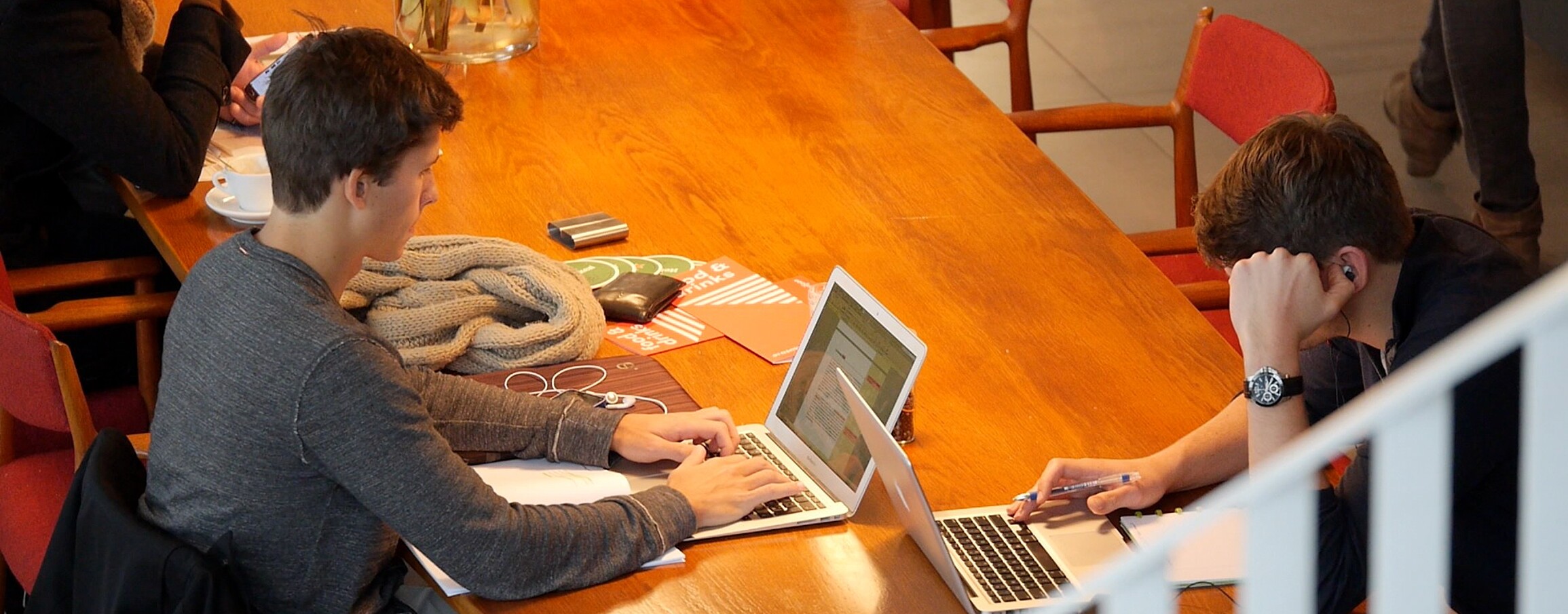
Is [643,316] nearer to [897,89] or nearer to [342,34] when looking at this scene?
[342,34]

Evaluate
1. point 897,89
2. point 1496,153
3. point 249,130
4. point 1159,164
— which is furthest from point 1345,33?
point 249,130

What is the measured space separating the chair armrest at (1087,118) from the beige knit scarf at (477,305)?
3.93 feet

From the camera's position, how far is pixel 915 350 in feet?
5.77

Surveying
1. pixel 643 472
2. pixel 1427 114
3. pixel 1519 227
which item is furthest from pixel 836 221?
pixel 1427 114

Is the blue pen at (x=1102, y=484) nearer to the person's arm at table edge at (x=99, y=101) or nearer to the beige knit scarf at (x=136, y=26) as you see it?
the person's arm at table edge at (x=99, y=101)

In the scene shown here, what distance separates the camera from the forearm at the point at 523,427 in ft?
6.32

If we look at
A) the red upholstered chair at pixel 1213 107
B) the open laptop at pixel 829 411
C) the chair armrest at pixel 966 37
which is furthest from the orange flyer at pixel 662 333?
the chair armrest at pixel 966 37

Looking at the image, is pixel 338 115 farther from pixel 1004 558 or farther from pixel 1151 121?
pixel 1151 121

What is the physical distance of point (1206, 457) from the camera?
188 centimetres

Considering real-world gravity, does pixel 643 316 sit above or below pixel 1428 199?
above

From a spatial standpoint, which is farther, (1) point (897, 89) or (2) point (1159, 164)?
(2) point (1159, 164)

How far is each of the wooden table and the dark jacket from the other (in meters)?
0.27

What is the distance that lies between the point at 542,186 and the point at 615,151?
191 mm

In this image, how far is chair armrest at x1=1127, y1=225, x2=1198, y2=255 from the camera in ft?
8.65
